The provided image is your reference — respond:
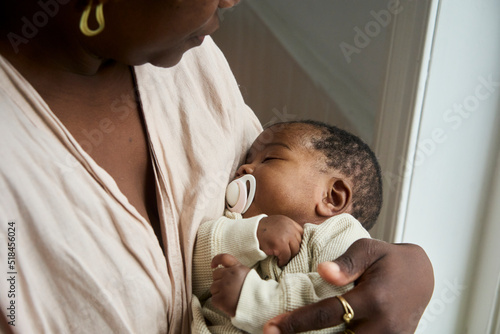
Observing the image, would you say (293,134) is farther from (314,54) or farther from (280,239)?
(314,54)

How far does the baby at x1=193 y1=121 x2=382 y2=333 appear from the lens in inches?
35.2

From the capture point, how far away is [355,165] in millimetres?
1238

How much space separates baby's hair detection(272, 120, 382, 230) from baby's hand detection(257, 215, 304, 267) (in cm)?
25

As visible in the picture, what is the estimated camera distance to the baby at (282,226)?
89cm

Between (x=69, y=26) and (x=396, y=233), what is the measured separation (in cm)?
116

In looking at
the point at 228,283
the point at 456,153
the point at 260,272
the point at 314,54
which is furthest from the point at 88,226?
the point at 314,54

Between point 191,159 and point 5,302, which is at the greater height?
point 191,159

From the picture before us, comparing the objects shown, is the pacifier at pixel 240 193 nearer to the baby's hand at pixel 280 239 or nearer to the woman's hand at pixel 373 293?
the baby's hand at pixel 280 239

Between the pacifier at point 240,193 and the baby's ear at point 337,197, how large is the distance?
0.17m

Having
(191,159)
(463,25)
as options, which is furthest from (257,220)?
(463,25)

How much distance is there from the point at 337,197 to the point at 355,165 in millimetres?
99

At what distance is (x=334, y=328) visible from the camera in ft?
2.90

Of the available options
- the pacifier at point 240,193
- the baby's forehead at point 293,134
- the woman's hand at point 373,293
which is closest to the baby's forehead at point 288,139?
the baby's forehead at point 293,134

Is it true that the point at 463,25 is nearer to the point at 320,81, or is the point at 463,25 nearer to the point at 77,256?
the point at 320,81
